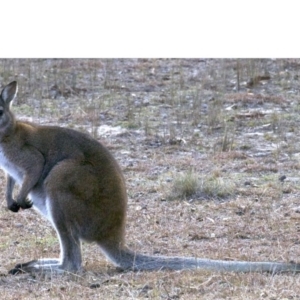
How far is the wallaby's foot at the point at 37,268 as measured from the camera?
6012 mm

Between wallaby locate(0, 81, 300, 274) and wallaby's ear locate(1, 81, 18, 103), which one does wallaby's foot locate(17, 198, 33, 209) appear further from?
wallaby's ear locate(1, 81, 18, 103)

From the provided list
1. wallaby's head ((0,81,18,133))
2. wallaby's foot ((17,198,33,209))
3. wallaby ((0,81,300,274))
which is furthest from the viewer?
wallaby's head ((0,81,18,133))

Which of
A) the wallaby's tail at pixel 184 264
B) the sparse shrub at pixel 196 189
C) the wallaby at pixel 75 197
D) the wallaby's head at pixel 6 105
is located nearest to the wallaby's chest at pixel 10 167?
the wallaby at pixel 75 197

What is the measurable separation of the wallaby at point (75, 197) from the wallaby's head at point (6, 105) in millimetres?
134

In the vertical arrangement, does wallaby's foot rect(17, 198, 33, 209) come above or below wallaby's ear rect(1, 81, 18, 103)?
below

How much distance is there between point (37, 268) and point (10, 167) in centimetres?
79

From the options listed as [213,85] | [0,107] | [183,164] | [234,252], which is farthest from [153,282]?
[213,85]

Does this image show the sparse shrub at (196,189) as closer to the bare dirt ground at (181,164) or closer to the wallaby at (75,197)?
the bare dirt ground at (181,164)

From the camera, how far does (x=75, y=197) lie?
19.7 feet

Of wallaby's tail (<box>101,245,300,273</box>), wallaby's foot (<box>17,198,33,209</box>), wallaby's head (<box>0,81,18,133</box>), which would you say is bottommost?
wallaby's tail (<box>101,245,300,273</box>)

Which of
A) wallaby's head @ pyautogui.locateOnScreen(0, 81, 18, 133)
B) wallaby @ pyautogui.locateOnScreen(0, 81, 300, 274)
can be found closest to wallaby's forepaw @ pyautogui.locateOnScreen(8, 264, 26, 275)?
wallaby @ pyautogui.locateOnScreen(0, 81, 300, 274)

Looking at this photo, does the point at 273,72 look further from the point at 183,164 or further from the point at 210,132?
the point at 183,164

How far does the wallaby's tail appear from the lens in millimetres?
5812

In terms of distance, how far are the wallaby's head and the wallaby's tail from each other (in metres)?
1.18
